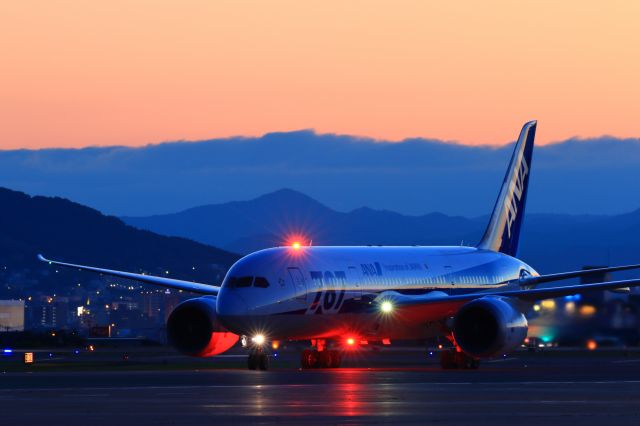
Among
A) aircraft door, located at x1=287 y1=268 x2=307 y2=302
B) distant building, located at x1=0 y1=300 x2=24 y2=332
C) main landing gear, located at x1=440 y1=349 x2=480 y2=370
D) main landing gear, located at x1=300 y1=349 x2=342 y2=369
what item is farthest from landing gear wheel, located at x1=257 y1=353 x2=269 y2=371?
distant building, located at x1=0 y1=300 x2=24 y2=332

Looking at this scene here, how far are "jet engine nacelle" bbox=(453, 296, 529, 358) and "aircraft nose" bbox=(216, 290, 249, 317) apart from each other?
8084mm

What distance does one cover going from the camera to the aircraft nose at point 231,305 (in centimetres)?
5575

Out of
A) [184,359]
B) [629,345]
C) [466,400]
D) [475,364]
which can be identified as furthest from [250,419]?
[184,359]

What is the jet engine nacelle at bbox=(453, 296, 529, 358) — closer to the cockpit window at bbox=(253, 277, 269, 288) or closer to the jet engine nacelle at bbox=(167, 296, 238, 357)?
the cockpit window at bbox=(253, 277, 269, 288)

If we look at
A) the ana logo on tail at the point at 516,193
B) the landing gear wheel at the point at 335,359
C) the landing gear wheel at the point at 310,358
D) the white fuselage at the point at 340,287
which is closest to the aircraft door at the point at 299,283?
the white fuselage at the point at 340,287

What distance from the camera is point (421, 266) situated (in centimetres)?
6444

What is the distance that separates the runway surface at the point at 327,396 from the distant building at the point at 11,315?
10955 cm

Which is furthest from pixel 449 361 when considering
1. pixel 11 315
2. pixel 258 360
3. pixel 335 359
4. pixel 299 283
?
pixel 11 315

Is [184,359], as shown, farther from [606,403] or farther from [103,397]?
[606,403]

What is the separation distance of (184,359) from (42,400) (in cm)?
3567

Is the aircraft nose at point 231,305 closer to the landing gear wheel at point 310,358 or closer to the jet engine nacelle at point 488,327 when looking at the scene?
the landing gear wheel at point 310,358

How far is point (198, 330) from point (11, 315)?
109 m

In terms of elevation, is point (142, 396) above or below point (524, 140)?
below

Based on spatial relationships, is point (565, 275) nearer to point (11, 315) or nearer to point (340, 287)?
point (340, 287)
